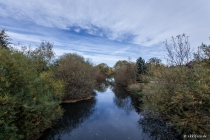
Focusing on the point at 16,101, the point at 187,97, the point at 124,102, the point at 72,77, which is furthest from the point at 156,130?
the point at 72,77

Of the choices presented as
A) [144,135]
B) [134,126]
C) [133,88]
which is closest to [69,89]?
[134,126]

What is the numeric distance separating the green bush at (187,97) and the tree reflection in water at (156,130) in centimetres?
191

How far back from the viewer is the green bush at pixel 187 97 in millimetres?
5170

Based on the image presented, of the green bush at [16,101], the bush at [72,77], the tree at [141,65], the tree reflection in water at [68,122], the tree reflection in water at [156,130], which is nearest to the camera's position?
the green bush at [16,101]

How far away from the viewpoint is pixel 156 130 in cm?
985

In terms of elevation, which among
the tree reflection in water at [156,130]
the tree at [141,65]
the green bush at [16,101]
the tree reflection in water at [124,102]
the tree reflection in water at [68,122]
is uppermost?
the tree at [141,65]

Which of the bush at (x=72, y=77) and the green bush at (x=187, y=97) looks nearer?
the green bush at (x=187, y=97)

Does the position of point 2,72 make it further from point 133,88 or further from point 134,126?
point 133,88

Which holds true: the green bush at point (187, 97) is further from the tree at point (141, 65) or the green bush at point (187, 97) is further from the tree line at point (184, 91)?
the tree at point (141, 65)

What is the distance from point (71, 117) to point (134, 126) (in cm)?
640

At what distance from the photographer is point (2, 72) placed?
A: 5.16 metres

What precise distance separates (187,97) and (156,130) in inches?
223

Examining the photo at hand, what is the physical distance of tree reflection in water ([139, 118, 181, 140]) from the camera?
8805 mm

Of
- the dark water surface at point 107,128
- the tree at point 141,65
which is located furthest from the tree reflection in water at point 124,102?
the tree at point 141,65
